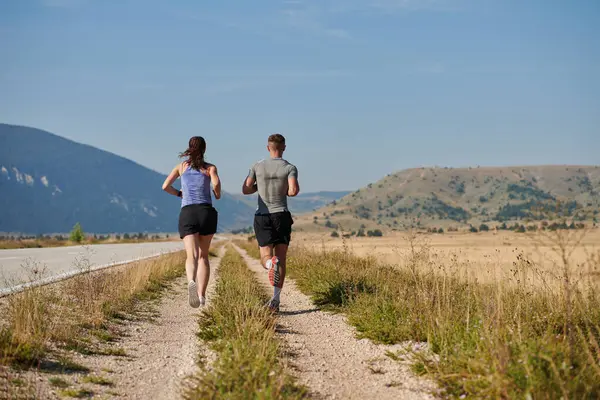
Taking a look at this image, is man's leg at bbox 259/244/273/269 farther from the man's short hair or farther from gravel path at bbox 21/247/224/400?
the man's short hair

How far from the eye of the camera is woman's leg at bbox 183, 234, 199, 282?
901 cm

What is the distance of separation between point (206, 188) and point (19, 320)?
3.34 m

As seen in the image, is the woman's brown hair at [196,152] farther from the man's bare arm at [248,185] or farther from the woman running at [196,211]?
the man's bare arm at [248,185]

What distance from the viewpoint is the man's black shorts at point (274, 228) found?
920 cm

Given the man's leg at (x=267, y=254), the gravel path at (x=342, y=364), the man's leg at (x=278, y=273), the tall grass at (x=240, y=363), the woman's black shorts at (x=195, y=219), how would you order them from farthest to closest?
the man's leg at (x=267, y=254) < the man's leg at (x=278, y=273) < the woman's black shorts at (x=195, y=219) < the gravel path at (x=342, y=364) < the tall grass at (x=240, y=363)

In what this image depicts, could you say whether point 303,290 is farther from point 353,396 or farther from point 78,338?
point 353,396

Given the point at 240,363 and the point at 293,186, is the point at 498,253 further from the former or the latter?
the point at 240,363

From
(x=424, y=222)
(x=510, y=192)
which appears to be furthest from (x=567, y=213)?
(x=510, y=192)

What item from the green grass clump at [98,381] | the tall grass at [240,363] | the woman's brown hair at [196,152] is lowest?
the green grass clump at [98,381]

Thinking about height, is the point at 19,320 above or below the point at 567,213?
below

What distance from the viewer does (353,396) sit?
199 inches

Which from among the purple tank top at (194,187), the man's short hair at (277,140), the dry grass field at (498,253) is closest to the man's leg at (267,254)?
the purple tank top at (194,187)

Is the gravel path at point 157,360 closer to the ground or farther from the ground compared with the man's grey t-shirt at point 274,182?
closer to the ground

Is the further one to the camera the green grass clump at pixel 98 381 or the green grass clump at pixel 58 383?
the green grass clump at pixel 98 381
